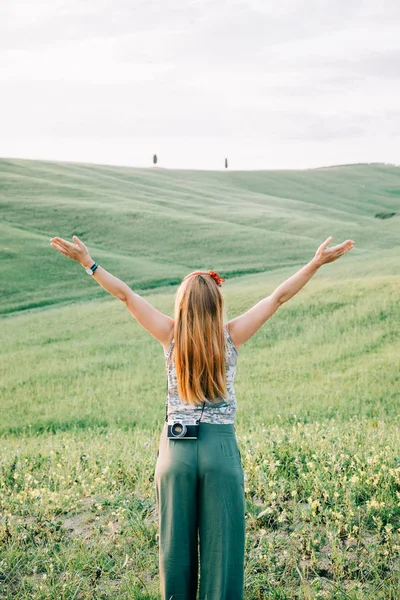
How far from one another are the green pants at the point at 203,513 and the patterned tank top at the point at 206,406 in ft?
0.22

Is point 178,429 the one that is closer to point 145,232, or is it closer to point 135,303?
point 135,303

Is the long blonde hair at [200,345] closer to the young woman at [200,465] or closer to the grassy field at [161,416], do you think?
the young woman at [200,465]

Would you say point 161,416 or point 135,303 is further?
point 161,416

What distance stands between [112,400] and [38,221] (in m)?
35.3

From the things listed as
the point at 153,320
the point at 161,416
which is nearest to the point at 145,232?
the point at 161,416

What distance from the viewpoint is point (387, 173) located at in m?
119

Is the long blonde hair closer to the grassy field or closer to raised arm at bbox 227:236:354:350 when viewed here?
raised arm at bbox 227:236:354:350

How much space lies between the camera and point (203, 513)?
165 inches

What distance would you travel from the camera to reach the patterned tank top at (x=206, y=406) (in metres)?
4.29

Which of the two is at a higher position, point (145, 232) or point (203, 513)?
point (145, 232)

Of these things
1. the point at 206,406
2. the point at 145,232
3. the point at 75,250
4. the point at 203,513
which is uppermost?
the point at 145,232

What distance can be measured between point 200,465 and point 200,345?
2.41 feet

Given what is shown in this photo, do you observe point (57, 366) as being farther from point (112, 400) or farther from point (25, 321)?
point (25, 321)

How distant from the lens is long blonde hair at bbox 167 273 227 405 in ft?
13.9
